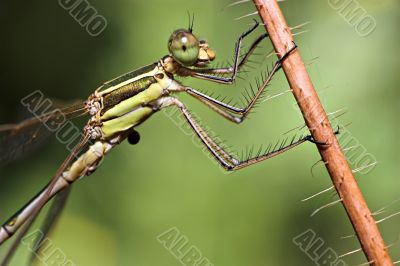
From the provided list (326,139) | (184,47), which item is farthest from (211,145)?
(326,139)

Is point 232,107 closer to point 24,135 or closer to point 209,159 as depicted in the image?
point 24,135

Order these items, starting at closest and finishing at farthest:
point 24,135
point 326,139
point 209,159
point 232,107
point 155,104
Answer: point 326,139, point 232,107, point 155,104, point 24,135, point 209,159

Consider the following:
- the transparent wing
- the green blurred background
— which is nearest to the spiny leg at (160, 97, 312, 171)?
the transparent wing

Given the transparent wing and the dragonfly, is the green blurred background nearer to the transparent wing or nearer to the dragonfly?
the transparent wing

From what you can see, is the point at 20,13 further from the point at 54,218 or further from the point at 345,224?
the point at 345,224

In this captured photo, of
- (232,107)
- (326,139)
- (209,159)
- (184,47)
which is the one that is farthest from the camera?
(209,159)

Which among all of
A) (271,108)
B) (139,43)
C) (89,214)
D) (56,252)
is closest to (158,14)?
(139,43)
